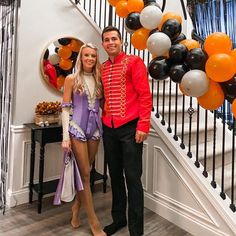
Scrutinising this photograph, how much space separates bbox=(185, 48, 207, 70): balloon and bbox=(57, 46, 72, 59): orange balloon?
5.48 ft

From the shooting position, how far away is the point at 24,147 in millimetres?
2830

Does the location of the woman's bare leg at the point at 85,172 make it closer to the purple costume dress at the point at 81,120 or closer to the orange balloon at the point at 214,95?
the purple costume dress at the point at 81,120

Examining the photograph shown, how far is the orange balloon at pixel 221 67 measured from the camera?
1658 millimetres

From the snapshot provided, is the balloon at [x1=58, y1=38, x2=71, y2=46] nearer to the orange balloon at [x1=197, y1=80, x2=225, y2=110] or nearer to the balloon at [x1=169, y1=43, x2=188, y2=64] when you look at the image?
the balloon at [x1=169, y1=43, x2=188, y2=64]

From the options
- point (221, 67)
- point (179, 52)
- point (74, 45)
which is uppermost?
point (74, 45)

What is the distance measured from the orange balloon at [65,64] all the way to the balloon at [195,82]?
170 cm

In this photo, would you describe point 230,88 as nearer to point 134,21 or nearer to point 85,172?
point 134,21

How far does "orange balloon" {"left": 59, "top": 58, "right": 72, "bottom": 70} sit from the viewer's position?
3105 millimetres

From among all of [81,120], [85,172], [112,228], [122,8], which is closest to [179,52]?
[122,8]

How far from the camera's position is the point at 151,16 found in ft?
6.64

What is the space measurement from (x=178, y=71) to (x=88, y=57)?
75 cm

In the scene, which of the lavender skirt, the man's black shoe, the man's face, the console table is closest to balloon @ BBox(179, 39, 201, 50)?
the man's face

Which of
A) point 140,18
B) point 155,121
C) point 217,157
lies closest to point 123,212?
point 155,121

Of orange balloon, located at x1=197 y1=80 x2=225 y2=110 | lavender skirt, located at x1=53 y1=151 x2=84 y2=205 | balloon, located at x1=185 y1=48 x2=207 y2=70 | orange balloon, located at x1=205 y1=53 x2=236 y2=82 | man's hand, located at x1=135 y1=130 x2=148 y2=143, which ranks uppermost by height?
balloon, located at x1=185 y1=48 x2=207 y2=70
